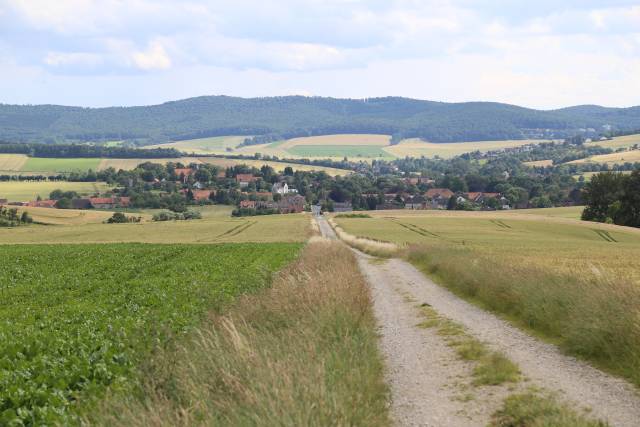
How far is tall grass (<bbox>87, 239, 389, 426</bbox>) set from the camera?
789 centimetres

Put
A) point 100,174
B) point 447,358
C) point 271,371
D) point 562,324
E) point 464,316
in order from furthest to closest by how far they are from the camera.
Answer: point 100,174 → point 464,316 → point 562,324 → point 447,358 → point 271,371

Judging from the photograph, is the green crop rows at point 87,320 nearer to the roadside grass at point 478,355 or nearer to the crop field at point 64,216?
the roadside grass at point 478,355

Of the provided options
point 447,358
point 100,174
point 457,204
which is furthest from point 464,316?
point 100,174

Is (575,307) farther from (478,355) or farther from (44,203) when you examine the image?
(44,203)

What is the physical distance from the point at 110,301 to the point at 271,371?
1335cm

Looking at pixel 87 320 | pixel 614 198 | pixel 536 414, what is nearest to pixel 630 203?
pixel 614 198

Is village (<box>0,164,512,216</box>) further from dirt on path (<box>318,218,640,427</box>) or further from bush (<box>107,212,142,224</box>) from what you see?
dirt on path (<box>318,218,640,427</box>)

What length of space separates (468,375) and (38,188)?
572 feet

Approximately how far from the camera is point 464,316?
1969 centimetres

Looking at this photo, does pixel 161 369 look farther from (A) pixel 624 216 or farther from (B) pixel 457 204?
(B) pixel 457 204

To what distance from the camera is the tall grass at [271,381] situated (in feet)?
25.9

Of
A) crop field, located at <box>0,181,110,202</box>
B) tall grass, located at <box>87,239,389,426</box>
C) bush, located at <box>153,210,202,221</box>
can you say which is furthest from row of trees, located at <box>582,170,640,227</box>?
crop field, located at <box>0,181,110,202</box>

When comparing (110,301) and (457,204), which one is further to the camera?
(457,204)

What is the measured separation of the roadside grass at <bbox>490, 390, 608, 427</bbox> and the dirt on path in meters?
0.23
